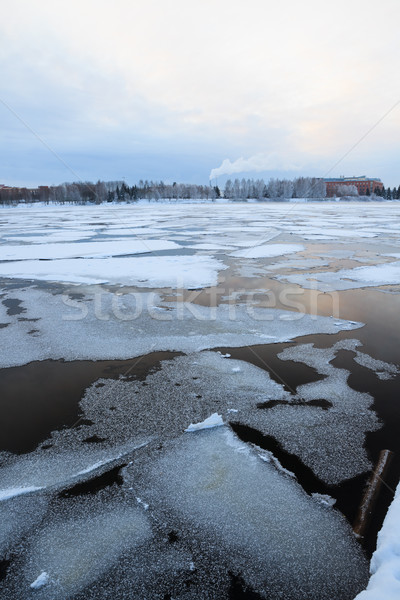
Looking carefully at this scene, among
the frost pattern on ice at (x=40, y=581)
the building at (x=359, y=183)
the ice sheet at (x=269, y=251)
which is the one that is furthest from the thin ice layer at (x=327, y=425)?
the building at (x=359, y=183)

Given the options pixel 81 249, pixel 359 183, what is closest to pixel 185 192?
pixel 359 183

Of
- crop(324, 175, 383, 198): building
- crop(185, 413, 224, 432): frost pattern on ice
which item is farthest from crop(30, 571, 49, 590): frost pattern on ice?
crop(324, 175, 383, 198): building

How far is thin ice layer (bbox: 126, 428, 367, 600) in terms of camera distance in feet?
6.00

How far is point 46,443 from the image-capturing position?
279cm

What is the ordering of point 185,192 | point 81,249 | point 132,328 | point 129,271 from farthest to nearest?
1. point 185,192
2. point 81,249
3. point 129,271
4. point 132,328

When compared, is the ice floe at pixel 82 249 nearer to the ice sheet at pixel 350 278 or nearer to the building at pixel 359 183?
the ice sheet at pixel 350 278

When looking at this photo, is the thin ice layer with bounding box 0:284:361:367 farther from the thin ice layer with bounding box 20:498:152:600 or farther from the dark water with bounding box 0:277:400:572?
the thin ice layer with bounding box 20:498:152:600

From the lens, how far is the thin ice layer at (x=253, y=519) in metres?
1.83

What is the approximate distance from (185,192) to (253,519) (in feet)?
392

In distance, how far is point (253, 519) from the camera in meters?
2.14

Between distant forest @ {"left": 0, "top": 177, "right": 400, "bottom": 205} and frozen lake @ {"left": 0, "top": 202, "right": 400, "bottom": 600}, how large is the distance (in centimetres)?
8866

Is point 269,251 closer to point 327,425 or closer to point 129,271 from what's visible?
point 129,271

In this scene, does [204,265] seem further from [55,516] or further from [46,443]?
[55,516]

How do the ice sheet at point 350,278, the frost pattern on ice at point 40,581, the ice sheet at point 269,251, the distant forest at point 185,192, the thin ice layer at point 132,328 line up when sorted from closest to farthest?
the frost pattern on ice at point 40,581 < the thin ice layer at point 132,328 < the ice sheet at point 350,278 < the ice sheet at point 269,251 < the distant forest at point 185,192
